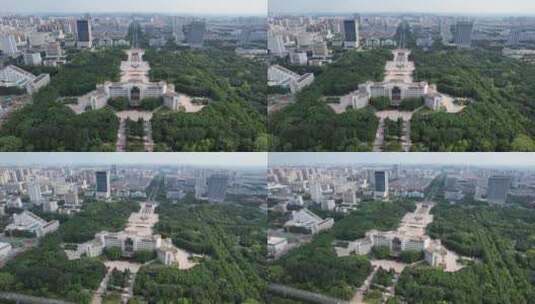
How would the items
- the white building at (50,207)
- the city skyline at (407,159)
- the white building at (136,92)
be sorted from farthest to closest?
the white building at (50,207), the white building at (136,92), the city skyline at (407,159)

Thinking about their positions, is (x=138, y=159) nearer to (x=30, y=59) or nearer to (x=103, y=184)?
(x=103, y=184)

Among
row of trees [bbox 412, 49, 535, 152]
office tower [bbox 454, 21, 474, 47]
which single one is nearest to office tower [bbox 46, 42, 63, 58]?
row of trees [bbox 412, 49, 535, 152]

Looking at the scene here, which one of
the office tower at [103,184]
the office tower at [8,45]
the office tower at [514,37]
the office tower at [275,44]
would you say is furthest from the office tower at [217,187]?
the office tower at [514,37]

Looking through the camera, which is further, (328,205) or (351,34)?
(328,205)

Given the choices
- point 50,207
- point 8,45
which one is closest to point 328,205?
point 50,207

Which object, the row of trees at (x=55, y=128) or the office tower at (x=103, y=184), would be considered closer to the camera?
the row of trees at (x=55, y=128)

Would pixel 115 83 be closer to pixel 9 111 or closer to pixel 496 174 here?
pixel 9 111

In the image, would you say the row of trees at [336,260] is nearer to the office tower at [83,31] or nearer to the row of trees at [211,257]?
the row of trees at [211,257]
